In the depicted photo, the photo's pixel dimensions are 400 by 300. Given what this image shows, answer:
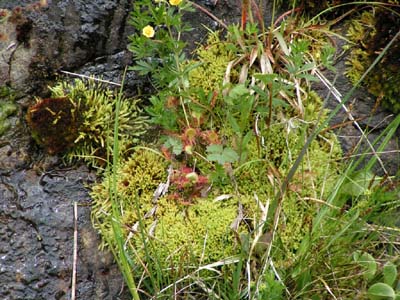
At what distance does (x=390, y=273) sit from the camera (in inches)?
77.3

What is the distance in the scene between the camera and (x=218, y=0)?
2697mm

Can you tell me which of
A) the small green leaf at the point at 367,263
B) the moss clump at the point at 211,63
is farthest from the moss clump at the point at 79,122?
the small green leaf at the point at 367,263

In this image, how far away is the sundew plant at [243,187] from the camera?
204cm

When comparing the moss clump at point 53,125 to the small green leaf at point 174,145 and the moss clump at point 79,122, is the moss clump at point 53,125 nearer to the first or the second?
the moss clump at point 79,122

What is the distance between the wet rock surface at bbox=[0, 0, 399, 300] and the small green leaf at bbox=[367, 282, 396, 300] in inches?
28.4

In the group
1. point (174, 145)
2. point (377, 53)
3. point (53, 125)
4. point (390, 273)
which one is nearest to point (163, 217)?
point (174, 145)

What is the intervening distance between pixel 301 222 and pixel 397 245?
41 cm

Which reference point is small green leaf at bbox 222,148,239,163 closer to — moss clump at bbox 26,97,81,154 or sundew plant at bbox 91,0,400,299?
sundew plant at bbox 91,0,400,299

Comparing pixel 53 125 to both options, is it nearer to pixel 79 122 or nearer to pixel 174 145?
pixel 79 122

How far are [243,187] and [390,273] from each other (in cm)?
71

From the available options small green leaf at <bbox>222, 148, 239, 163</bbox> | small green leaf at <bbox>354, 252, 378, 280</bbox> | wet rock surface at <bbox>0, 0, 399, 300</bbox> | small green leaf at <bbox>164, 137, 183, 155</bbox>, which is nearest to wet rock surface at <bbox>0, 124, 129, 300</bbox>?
wet rock surface at <bbox>0, 0, 399, 300</bbox>

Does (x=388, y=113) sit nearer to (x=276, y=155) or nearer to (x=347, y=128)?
(x=347, y=128)

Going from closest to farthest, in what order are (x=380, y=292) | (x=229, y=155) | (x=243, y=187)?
1. (x=380, y=292)
2. (x=229, y=155)
3. (x=243, y=187)

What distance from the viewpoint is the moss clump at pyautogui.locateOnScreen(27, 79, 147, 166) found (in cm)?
235
